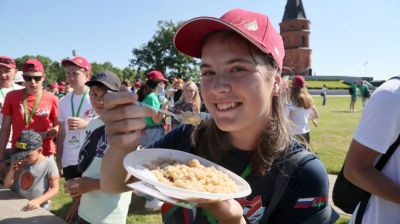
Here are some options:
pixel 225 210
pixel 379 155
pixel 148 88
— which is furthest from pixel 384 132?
pixel 148 88

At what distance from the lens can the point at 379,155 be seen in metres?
1.90

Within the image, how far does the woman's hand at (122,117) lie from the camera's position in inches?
55.8

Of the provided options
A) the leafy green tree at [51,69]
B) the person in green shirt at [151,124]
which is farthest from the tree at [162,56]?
the person in green shirt at [151,124]

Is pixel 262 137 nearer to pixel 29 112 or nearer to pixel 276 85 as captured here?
pixel 276 85

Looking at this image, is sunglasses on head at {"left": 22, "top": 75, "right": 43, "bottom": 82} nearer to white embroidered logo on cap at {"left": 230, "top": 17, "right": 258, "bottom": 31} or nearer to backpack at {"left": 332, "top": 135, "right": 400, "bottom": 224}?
white embroidered logo on cap at {"left": 230, "top": 17, "right": 258, "bottom": 31}

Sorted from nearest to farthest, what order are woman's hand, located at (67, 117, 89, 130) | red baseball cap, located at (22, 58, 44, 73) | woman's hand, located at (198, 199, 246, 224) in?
woman's hand, located at (198, 199, 246, 224)
woman's hand, located at (67, 117, 89, 130)
red baseball cap, located at (22, 58, 44, 73)

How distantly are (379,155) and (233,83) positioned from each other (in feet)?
3.52

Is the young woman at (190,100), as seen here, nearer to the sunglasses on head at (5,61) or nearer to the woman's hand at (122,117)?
the sunglasses on head at (5,61)

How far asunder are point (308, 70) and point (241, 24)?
76.4 m

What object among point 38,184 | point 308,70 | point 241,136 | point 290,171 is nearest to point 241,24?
point 241,136

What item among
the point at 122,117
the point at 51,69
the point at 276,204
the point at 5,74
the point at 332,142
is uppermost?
Answer: the point at 122,117

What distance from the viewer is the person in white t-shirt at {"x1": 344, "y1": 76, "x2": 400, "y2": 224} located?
182cm

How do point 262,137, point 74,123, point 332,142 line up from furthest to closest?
point 332,142 < point 74,123 < point 262,137

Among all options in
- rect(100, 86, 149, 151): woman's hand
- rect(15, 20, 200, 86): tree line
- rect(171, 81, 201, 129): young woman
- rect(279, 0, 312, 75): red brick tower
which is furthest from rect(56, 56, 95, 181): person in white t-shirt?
rect(279, 0, 312, 75): red brick tower
